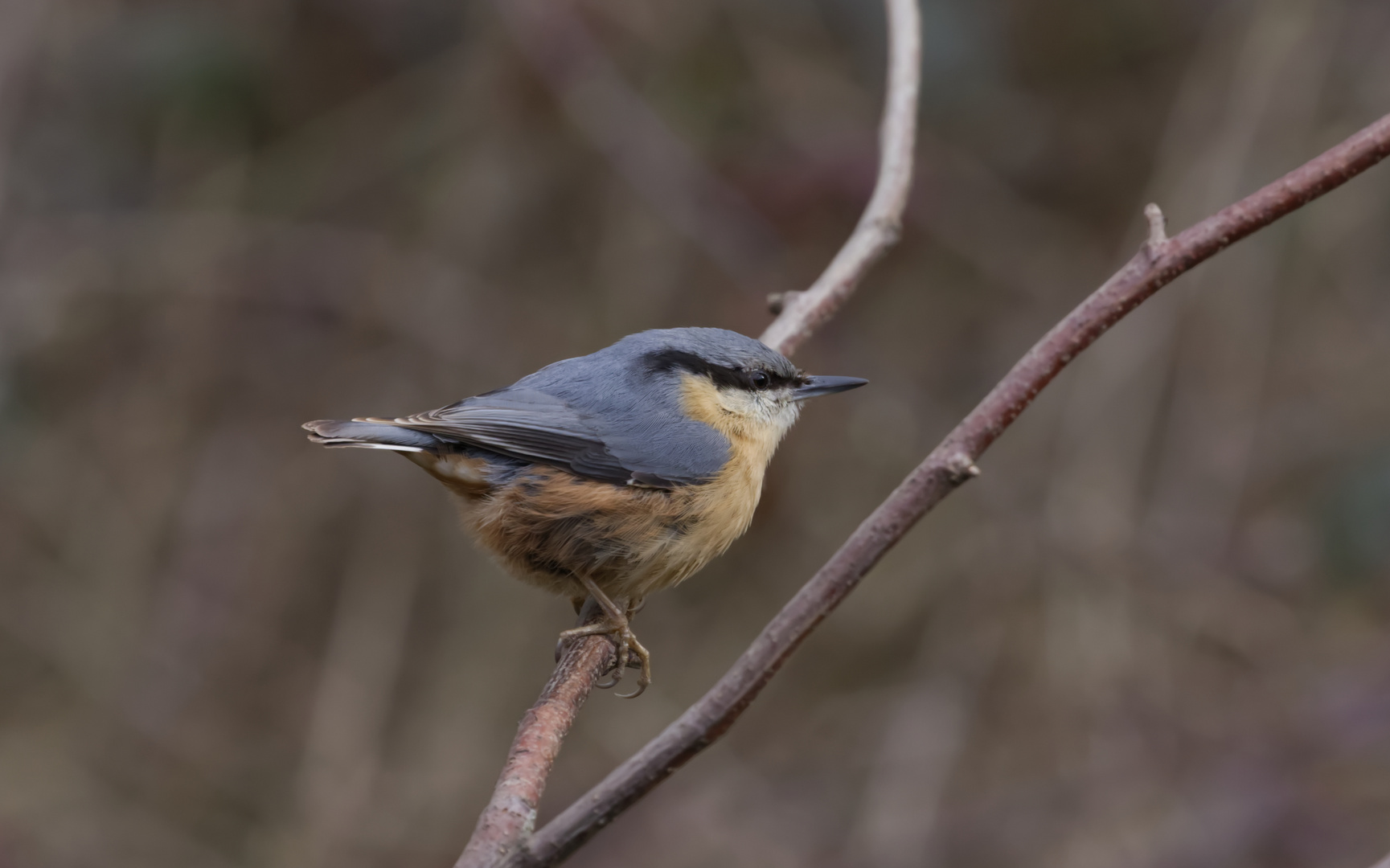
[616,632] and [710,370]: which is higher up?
[710,370]

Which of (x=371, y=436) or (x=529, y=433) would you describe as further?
(x=529, y=433)

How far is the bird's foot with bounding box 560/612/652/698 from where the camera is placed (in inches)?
91.9

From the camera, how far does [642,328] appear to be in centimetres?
479

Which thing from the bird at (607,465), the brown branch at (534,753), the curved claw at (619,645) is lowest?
the brown branch at (534,753)

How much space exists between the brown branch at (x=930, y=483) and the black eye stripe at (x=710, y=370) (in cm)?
111

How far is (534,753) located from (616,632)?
0.71m

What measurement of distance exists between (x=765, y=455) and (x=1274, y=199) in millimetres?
1443

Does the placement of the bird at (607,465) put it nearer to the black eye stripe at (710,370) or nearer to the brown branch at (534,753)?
the black eye stripe at (710,370)

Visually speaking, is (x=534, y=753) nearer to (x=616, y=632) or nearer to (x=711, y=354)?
(x=616, y=632)

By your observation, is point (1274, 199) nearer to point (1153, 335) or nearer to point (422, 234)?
point (1153, 335)

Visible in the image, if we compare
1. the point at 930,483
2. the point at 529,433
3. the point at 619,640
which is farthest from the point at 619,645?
the point at 930,483

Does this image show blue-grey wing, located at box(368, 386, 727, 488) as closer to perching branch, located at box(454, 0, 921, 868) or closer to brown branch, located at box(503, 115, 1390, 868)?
perching branch, located at box(454, 0, 921, 868)

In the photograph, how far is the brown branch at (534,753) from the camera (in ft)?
4.62

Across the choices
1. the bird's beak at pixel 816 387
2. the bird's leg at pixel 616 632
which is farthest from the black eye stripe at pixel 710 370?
the bird's leg at pixel 616 632
